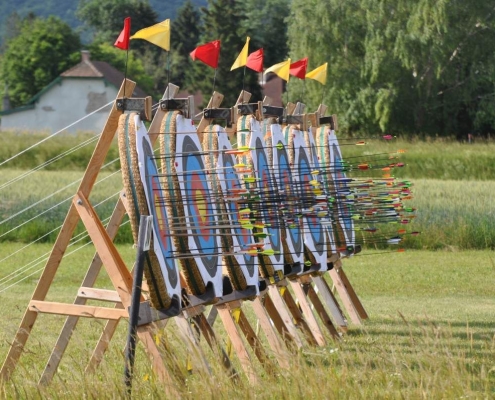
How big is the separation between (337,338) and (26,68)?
318ft

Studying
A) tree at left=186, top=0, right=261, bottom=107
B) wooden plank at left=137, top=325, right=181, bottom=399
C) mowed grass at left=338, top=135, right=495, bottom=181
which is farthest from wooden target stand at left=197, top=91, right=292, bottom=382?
tree at left=186, top=0, right=261, bottom=107

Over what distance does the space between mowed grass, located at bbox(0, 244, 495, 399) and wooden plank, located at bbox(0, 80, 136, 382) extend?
12 centimetres

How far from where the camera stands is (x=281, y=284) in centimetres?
997

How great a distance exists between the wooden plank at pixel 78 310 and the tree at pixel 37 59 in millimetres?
94701

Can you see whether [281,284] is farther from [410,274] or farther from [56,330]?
[410,274]

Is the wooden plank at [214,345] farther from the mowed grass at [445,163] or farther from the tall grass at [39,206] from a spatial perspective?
the mowed grass at [445,163]

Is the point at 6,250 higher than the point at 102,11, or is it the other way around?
the point at 102,11

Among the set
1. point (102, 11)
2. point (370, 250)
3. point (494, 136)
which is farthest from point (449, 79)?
point (102, 11)

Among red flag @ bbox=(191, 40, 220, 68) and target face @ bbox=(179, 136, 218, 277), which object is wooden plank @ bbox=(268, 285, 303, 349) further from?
red flag @ bbox=(191, 40, 220, 68)

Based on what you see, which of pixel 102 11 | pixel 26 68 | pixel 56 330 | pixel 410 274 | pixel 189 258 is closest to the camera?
pixel 189 258

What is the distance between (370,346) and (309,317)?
1.75 metres

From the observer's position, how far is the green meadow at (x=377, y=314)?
6.18 metres

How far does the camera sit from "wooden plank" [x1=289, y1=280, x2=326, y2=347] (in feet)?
33.2

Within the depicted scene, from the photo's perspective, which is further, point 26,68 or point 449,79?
point 26,68
